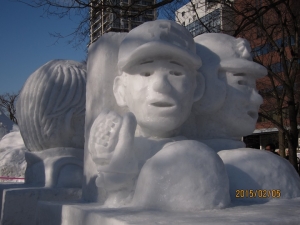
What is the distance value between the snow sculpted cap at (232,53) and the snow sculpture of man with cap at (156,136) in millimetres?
271

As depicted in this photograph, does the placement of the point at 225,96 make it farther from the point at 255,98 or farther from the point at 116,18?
the point at 116,18

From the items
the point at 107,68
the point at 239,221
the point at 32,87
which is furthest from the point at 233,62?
the point at 32,87

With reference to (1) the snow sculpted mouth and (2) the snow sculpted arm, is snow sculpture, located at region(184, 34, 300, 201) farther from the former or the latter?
(2) the snow sculpted arm

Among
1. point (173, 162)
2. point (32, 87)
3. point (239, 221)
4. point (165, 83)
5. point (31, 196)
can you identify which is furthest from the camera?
point (32, 87)

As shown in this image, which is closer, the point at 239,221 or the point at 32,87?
the point at 239,221

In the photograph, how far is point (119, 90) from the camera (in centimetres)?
280

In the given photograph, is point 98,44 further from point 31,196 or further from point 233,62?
point 31,196

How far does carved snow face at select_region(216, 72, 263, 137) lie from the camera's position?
2.97m

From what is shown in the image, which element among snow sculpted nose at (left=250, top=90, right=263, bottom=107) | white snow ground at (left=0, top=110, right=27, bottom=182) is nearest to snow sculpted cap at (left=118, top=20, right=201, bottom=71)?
snow sculpted nose at (left=250, top=90, right=263, bottom=107)

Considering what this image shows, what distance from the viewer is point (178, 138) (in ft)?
9.00

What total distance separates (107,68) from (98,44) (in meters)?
0.23

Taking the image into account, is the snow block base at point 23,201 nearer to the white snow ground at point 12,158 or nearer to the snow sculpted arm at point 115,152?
the snow sculpted arm at point 115,152
